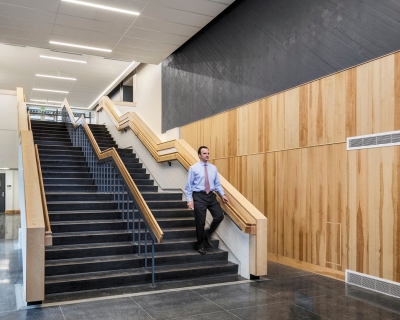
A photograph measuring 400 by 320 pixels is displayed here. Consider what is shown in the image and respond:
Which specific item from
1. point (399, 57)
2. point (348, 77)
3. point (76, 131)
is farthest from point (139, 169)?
point (399, 57)

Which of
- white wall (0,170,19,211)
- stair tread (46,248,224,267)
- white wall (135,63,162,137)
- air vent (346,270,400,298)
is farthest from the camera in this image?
white wall (0,170,19,211)

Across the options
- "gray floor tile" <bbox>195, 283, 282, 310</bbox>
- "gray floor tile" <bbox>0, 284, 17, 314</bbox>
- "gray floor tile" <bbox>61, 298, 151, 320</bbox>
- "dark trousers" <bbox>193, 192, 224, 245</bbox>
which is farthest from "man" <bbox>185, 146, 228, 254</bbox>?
"gray floor tile" <bbox>0, 284, 17, 314</bbox>

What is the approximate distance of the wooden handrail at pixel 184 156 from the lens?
16.0ft

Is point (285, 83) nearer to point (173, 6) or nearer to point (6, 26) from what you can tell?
point (173, 6)

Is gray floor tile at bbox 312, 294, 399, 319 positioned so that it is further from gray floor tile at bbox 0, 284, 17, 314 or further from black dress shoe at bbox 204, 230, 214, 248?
gray floor tile at bbox 0, 284, 17, 314

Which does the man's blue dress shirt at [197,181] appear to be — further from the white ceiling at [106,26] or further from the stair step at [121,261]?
the white ceiling at [106,26]

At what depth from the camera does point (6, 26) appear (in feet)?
25.9

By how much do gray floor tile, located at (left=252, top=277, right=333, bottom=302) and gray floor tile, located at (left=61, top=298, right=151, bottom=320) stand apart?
152cm

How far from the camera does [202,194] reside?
204 inches

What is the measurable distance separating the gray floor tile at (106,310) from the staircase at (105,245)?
1.73ft

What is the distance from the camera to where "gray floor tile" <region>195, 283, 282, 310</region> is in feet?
13.0

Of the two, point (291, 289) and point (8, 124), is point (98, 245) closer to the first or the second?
point (291, 289)

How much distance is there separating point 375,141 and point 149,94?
873 centimetres

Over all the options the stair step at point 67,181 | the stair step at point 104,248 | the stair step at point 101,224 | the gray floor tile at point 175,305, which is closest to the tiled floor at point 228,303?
the gray floor tile at point 175,305
